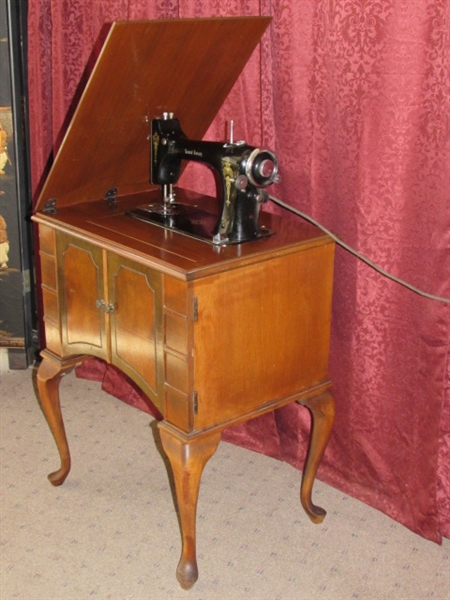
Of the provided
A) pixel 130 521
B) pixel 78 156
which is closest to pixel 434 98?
pixel 78 156

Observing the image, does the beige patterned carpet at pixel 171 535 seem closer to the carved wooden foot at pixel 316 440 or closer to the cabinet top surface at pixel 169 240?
the carved wooden foot at pixel 316 440

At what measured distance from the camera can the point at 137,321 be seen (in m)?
2.09

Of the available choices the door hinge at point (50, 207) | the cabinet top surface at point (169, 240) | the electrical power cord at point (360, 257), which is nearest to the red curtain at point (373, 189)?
the electrical power cord at point (360, 257)

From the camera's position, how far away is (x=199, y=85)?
7.66 ft

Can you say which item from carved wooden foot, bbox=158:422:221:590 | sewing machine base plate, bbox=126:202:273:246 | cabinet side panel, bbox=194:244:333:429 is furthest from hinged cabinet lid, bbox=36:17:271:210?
carved wooden foot, bbox=158:422:221:590

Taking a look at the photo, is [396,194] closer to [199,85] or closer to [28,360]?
[199,85]

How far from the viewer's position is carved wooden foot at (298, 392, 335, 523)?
2324mm

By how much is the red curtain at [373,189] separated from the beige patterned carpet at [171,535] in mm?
136

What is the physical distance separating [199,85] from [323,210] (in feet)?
1.59

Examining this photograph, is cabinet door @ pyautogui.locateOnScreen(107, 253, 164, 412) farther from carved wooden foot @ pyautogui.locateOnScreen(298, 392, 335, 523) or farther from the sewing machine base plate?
carved wooden foot @ pyautogui.locateOnScreen(298, 392, 335, 523)

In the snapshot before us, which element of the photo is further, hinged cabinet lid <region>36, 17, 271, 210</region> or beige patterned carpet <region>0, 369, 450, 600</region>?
beige patterned carpet <region>0, 369, 450, 600</region>

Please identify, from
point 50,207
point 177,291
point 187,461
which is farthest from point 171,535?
point 50,207

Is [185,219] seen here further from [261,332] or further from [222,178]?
[261,332]

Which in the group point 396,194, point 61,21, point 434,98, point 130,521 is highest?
point 61,21
